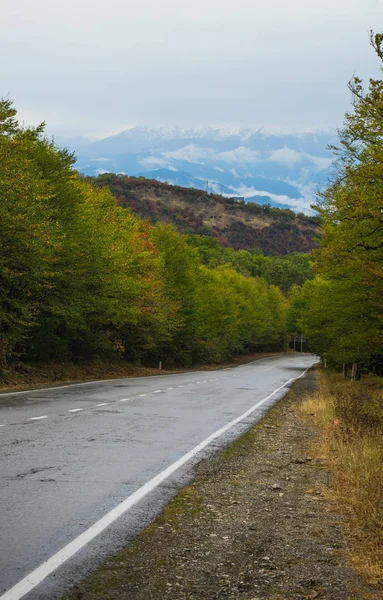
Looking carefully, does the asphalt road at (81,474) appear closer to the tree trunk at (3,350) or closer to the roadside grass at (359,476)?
the roadside grass at (359,476)

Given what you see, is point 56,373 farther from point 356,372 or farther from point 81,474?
point 81,474

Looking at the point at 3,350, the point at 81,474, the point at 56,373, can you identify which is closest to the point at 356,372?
the point at 56,373

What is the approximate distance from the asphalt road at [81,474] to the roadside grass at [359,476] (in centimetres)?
196

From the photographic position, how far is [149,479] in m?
8.60

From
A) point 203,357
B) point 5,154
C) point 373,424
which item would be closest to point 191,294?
point 203,357

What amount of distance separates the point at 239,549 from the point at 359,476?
2970mm

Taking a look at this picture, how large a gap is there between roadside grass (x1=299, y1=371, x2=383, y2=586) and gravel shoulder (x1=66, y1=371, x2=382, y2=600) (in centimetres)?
14

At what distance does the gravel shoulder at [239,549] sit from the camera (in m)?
4.70

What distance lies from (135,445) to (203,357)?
201 ft

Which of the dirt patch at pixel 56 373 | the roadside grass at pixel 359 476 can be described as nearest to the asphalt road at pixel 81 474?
the roadside grass at pixel 359 476

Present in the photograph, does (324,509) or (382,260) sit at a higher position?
(382,260)

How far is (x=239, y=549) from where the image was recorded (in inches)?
227

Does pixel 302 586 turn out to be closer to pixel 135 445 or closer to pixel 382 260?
pixel 135 445

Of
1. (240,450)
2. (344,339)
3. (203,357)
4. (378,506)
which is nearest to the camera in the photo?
(378,506)
